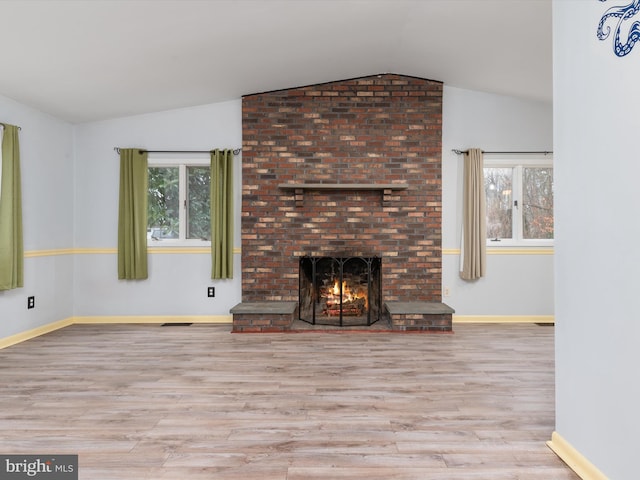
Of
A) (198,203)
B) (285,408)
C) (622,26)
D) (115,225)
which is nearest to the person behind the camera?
(622,26)

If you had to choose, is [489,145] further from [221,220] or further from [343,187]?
[221,220]

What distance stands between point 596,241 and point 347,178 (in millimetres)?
3409

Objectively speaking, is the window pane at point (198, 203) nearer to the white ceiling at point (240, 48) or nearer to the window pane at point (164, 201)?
the window pane at point (164, 201)

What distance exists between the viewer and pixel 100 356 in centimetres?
352

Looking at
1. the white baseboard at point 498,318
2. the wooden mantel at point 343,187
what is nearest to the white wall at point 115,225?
the wooden mantel at point 343,187

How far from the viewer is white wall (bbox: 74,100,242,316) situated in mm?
4918

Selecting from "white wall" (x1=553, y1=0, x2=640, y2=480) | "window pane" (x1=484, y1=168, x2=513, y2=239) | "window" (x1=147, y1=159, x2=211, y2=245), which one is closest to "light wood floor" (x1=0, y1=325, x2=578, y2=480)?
"white wall" (x1=553, y1=0, x2=640, y2=480)

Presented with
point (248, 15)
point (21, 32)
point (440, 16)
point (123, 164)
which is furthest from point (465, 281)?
point (21, 32)

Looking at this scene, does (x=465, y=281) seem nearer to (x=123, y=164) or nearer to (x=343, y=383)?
(x=343, y=383)

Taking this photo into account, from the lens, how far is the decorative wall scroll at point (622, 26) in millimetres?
1466

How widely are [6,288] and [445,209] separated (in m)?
4.74

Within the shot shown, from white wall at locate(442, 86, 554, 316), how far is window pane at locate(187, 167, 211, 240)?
2952 mm

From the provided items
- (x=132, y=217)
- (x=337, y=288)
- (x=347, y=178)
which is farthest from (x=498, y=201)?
(x=132, y=217)

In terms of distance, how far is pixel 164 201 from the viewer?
5027 mm
